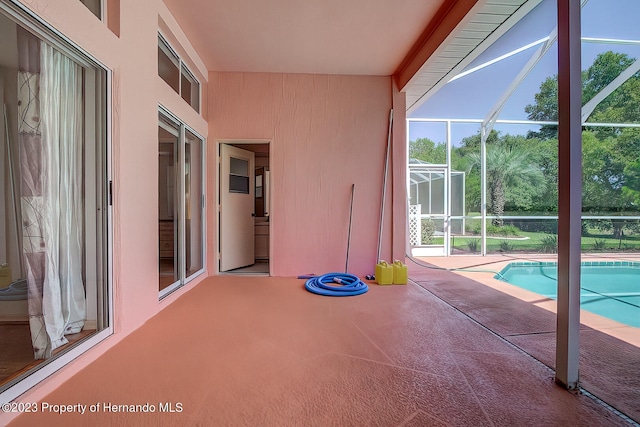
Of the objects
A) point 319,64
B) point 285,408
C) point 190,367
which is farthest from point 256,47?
point 285,408

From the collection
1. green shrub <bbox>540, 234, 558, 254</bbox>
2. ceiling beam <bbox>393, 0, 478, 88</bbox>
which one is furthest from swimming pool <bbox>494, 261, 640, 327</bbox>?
ceiling beam <bbox>393, 0, 478, 88</bbox>

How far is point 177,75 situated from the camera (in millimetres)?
3252

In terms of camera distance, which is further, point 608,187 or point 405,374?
point 608,187

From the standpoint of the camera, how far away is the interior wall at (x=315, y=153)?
421cm

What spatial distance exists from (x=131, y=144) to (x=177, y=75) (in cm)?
150

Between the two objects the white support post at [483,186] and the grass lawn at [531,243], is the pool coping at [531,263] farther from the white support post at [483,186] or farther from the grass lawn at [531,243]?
the white support post at [483,186]

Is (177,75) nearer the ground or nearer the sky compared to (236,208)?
nearer the sky

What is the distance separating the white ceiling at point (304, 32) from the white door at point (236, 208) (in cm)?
143

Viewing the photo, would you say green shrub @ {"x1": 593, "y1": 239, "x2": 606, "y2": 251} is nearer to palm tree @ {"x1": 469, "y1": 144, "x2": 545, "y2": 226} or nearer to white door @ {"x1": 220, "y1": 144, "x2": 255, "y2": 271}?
palm tree @ {"x1": 469, "y1": 144, "x2": 545, "y2": 226}

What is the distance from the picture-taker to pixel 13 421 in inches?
50.2

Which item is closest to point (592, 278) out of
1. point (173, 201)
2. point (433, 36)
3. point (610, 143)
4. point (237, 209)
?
point (610, 143)

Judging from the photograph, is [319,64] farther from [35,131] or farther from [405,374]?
[405,374]

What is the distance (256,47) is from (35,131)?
8.88 feet

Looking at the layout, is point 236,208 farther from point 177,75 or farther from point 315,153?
point 177,75
